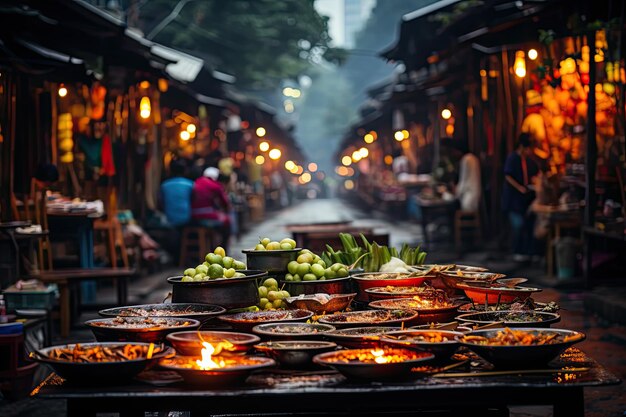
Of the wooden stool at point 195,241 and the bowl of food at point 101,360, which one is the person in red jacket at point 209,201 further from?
the bowl of food at point 101,360

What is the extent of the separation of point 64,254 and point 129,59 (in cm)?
432

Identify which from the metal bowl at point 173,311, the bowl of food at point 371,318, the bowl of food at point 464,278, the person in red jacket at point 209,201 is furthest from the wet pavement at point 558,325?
the metal bowl at point 173,311

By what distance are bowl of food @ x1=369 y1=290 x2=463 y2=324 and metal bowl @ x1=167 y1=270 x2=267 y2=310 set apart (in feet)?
2.55

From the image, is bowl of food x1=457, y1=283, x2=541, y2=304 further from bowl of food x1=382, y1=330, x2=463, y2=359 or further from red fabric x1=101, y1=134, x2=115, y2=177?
red fabric x1=101, y1=134, x2=115, y2=177

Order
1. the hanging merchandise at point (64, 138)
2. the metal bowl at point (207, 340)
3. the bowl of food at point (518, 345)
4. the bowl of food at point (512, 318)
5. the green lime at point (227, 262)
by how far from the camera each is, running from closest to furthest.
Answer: the bowl of food at point (518, 345), the metal bowl at point (207, 340), the bowl of food at point (512, 318), the green lime at point (227, 262), the hanging merchandise at point (64, 138)

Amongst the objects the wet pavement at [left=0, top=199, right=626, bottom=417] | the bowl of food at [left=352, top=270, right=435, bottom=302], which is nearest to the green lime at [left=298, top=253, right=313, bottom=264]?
the bowl of food at [left=352, top=270, right=435, bottom=302]

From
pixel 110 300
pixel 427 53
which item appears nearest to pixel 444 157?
pixel 427 53

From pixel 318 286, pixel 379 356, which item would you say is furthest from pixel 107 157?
pixel 379 356

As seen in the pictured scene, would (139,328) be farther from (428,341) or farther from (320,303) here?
(428,341)

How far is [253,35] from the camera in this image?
47.0 metres

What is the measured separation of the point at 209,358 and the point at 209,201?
15.7m

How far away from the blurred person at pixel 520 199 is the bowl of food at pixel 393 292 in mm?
11943

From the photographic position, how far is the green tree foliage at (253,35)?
45.3 m

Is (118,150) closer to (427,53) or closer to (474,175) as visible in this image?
(474,175)
